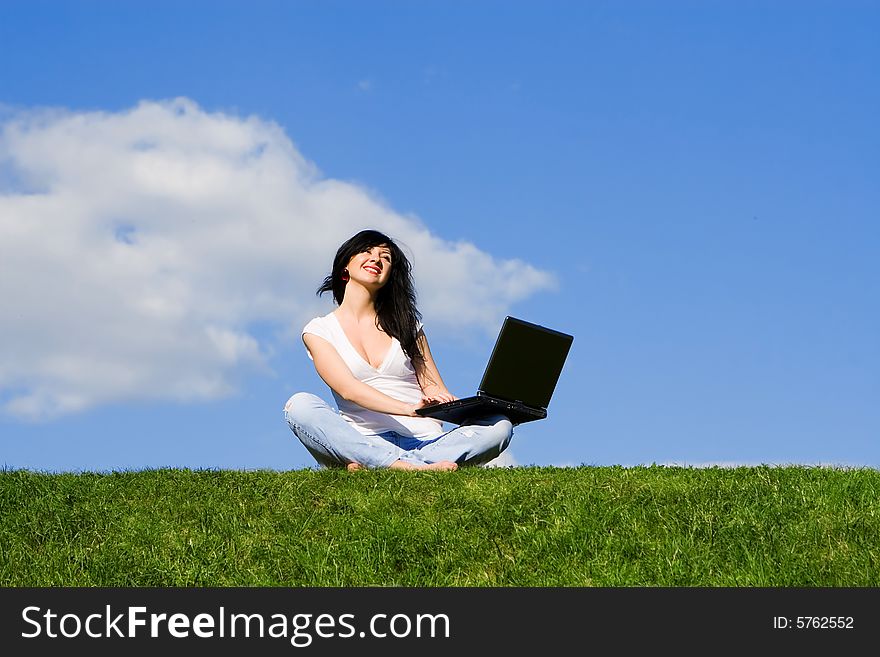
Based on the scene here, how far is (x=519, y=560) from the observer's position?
7789mm

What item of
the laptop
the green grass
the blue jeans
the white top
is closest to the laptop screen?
the laptop

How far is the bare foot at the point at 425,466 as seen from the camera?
9836 mm

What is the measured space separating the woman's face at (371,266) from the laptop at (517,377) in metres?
1.61

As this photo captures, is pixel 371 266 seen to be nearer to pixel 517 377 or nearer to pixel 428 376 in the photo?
pixel 428 376

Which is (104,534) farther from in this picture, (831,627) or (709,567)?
(831,627)

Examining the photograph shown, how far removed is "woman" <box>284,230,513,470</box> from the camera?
10.0 meters

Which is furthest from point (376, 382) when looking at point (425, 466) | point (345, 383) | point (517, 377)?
point (517, 377)

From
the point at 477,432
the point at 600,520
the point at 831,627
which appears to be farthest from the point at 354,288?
the point at 831,627

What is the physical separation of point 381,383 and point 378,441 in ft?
Result: 2.00

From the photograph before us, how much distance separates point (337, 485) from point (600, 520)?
250 cm

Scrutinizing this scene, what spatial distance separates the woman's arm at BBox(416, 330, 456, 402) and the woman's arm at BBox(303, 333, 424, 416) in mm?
624

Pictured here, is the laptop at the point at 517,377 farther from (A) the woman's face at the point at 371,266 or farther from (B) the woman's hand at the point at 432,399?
(A) the woman's face at the point at 371,266

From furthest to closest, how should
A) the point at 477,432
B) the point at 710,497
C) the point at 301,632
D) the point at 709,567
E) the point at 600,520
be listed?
1. the point at 477,432
2. the point at 710,497
3. the point at 600,520
4. the point at 709,567
5. the point at 301,632

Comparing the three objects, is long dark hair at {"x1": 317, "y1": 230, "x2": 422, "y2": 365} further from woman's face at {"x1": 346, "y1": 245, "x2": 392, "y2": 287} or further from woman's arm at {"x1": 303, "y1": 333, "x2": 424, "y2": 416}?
woman's arm at {"x1": 303, "y1": 333, "x2": 424, "y2": 416}
